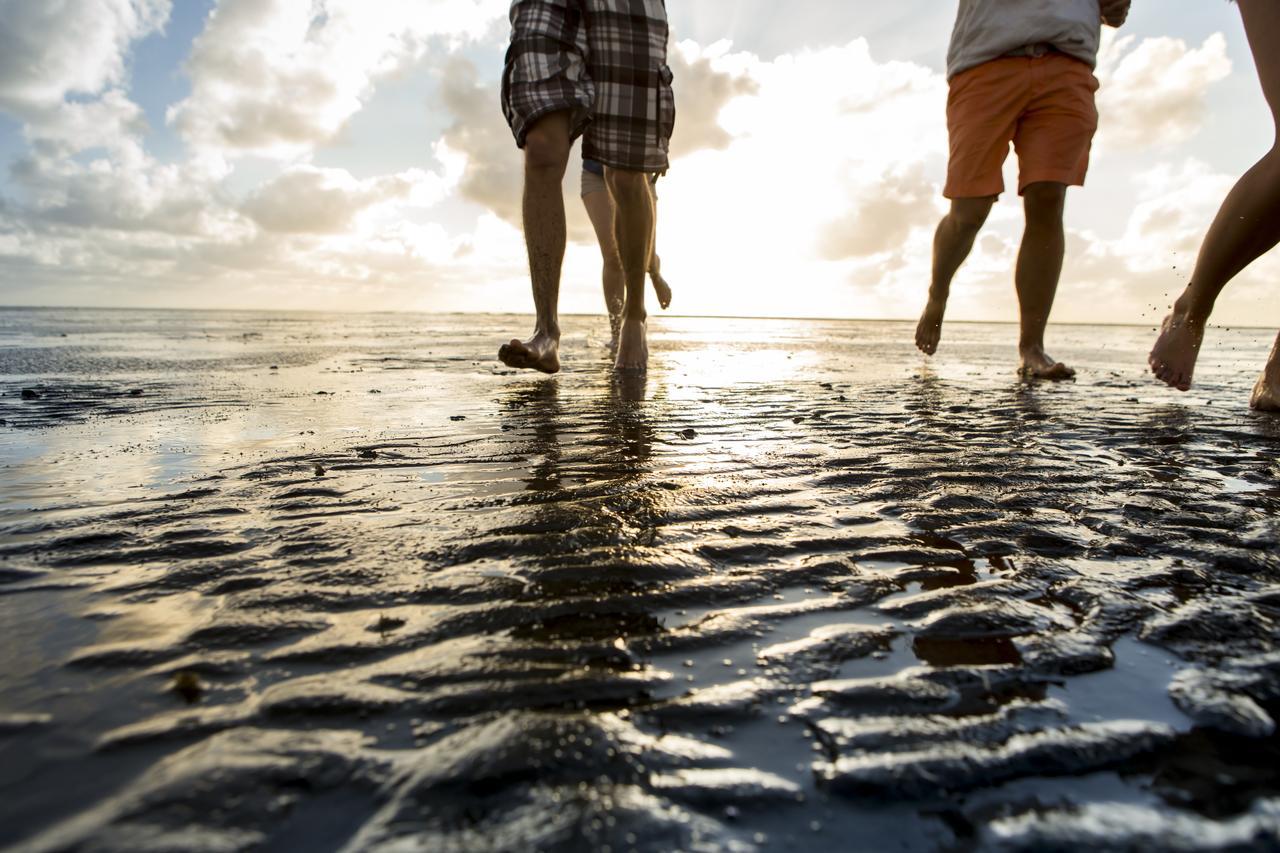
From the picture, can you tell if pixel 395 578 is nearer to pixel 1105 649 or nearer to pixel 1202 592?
pixel 1105 649

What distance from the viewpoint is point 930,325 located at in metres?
5.49

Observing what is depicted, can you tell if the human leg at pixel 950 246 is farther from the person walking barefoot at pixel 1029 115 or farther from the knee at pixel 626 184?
the knee at pixel 626 184

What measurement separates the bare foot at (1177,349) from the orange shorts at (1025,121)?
Answer: 1435 mm

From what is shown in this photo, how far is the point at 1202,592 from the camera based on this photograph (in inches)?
44.9

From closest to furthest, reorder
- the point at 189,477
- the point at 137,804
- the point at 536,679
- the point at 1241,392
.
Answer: the point at 137,804, the point at 536,679, the point at 189,477, the point at 1241,392

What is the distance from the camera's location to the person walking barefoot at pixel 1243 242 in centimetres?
266

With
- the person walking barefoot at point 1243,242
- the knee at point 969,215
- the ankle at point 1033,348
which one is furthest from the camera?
the ankle at point 1033,348

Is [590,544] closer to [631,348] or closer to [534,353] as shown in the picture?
[534,353]

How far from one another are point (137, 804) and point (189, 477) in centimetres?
134

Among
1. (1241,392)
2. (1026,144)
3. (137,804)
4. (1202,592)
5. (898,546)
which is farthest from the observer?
(1026,144)

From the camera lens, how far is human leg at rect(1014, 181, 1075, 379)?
446 centimetres

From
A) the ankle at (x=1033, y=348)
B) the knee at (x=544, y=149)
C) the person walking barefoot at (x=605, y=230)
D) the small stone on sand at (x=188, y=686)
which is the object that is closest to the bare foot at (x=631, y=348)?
the knee at (x=544, y=149)

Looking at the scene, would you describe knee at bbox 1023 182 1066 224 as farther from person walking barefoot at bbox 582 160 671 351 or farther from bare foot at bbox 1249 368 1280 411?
person walking barefoot at bbox 582 160 671 351

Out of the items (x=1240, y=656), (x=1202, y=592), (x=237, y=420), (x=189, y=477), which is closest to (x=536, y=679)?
(x=1240, y=656)
